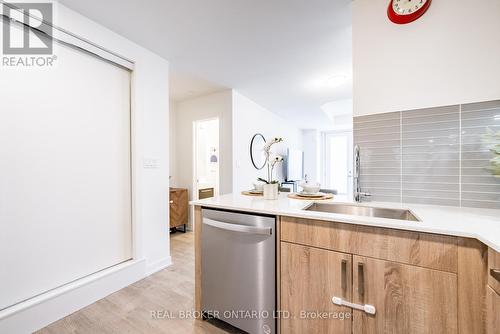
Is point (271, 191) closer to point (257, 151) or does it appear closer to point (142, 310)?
point (142, 310)

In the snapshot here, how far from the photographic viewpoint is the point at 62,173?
5.48 feet

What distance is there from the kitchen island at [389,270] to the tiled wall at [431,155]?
0.43ft

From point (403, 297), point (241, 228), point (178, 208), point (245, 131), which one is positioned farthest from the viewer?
point (245, 131)

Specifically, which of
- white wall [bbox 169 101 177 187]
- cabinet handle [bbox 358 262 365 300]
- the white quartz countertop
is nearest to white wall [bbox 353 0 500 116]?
the white quartz countertop

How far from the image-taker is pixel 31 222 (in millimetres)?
1508

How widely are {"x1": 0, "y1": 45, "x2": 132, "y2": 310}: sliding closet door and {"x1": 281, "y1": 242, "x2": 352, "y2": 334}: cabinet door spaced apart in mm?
1702

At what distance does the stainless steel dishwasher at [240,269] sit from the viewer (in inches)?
50.4

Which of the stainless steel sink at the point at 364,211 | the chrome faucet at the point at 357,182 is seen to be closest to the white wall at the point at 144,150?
the stainless steel sink at the point at 364,211

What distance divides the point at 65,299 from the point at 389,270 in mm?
2233

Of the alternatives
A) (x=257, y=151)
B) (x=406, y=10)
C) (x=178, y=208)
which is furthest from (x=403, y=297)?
(x=257, y=151)

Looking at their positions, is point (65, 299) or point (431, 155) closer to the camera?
point (431, 155)

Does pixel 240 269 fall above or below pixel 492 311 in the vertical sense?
below

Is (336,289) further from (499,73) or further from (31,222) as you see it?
(31,222)

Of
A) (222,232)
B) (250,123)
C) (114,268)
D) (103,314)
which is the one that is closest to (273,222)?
(222,232)
